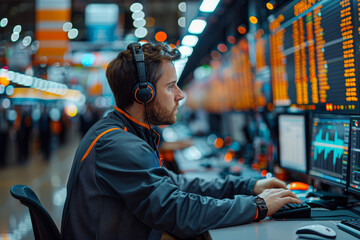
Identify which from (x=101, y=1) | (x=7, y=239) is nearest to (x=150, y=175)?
(x=7, y=239)

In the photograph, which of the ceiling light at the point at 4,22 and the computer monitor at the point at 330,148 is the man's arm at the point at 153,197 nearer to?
the computer monitor at the point at 330,148

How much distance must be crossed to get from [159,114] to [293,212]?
0.81 m

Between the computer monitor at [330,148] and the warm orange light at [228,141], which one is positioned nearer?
the computer monitor at [330,148]

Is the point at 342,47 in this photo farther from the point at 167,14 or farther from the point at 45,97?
the point at 45,97

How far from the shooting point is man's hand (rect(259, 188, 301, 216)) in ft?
5.06

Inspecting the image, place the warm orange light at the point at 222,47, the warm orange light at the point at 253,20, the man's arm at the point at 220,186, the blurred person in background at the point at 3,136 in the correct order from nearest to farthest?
the man's arm at the point at 220,186 → the warm orange light at the point at 253,20 → the warm orange light at the point at 222,47 → the blurred person in background at the point at 3,136

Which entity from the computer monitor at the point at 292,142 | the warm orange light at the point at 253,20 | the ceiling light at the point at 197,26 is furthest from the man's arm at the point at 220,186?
the warm orange light at the point at 253,20

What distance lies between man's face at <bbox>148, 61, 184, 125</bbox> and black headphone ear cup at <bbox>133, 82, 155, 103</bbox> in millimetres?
74

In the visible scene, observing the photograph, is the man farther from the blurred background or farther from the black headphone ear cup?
the blurred background

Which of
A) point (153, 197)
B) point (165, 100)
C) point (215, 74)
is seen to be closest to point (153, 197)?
point (153, 197)

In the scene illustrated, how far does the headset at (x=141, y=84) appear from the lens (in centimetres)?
165

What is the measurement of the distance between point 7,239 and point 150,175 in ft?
11.4

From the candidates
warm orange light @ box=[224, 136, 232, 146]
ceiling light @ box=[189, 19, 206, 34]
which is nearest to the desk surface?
ceiling light @ box=[189, 19, 206, 34]

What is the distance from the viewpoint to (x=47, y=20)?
20.4 ft
